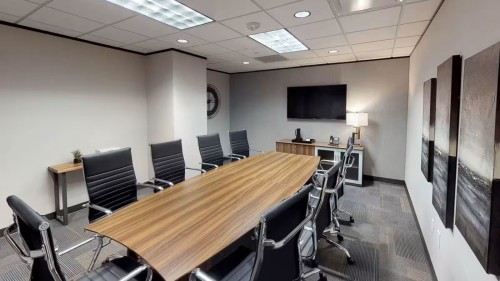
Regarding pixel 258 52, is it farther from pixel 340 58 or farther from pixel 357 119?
pixel 357 119

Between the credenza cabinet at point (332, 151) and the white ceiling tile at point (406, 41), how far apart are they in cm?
189

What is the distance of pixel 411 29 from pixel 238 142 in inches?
115

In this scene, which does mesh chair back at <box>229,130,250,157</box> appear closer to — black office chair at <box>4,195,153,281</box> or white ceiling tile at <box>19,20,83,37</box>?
white ceiling tile at <box>19,20,83,37</box>

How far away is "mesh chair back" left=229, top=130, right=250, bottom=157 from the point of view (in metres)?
4.29

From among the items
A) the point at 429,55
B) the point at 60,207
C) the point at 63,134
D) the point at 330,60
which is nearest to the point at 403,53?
the point at 330,60

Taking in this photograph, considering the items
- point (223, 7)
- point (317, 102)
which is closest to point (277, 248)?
point (223, 7)

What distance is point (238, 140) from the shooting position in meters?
4.40

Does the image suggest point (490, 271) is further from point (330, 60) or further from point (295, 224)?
point (330, 60)

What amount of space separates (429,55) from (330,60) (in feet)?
7.45

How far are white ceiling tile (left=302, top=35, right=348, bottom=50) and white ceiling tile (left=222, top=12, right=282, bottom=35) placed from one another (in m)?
0.81

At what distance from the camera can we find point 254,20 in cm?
273

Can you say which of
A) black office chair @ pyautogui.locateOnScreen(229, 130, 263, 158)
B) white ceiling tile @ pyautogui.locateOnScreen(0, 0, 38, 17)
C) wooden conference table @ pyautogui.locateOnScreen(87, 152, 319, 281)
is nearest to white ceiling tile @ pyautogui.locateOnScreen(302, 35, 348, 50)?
black office chair @ pyautogui.locateOnScreen(229, 130, 263, 158)

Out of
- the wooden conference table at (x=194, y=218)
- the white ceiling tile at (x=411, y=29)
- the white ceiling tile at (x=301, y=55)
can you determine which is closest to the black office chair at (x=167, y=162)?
the wooden conference table at (x=194, y=218)

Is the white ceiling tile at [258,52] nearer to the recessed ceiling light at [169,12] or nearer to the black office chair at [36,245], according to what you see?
the recessed ceiling light at [169,12]
